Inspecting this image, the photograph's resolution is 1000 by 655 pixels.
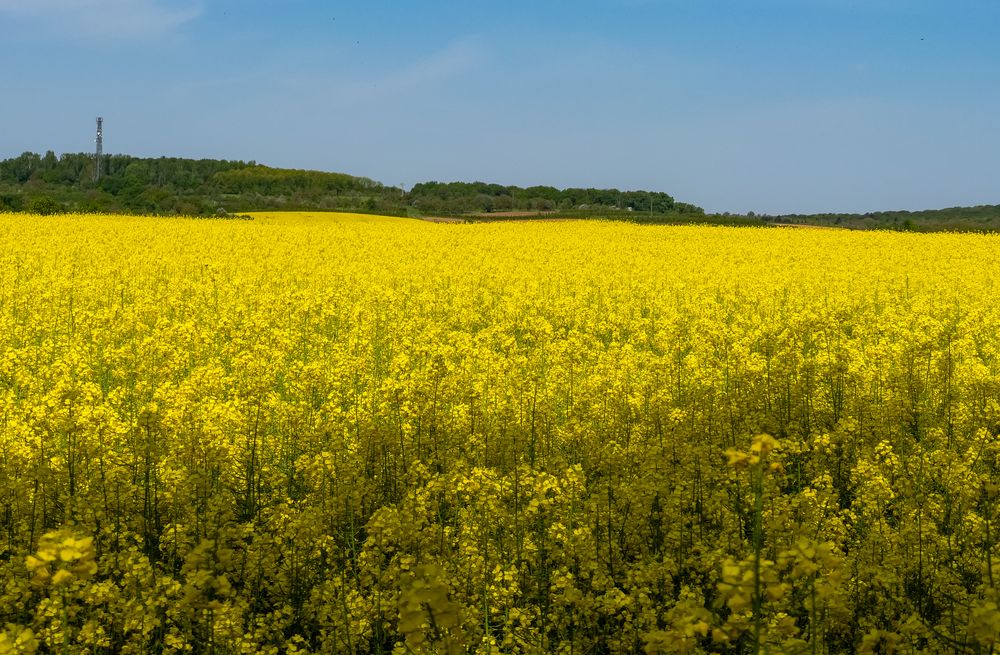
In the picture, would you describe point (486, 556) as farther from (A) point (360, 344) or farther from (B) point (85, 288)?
(B) point (85, 288)

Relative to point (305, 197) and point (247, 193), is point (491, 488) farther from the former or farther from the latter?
point (247, 193)

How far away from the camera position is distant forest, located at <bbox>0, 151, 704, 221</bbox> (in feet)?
202

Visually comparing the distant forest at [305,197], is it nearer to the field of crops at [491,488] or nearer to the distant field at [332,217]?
the distant field at [332,217]

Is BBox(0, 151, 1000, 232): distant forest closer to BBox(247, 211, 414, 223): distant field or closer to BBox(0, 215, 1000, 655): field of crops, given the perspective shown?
BBox(247, 211, 414, 223): distant field

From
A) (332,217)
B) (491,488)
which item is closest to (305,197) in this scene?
(332,217)

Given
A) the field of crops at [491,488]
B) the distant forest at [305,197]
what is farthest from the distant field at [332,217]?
the field of crops at [491,488]

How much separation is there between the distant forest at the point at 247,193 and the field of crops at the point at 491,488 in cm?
5062

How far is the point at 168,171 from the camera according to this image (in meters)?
140

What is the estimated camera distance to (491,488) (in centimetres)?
522

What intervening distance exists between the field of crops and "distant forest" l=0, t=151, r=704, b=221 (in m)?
50.6

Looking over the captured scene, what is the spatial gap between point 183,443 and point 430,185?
98.2 m

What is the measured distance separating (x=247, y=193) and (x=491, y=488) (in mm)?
104167

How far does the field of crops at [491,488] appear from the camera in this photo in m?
3.96

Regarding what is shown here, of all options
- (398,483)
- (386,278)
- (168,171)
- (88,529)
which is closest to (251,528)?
(88,529)
